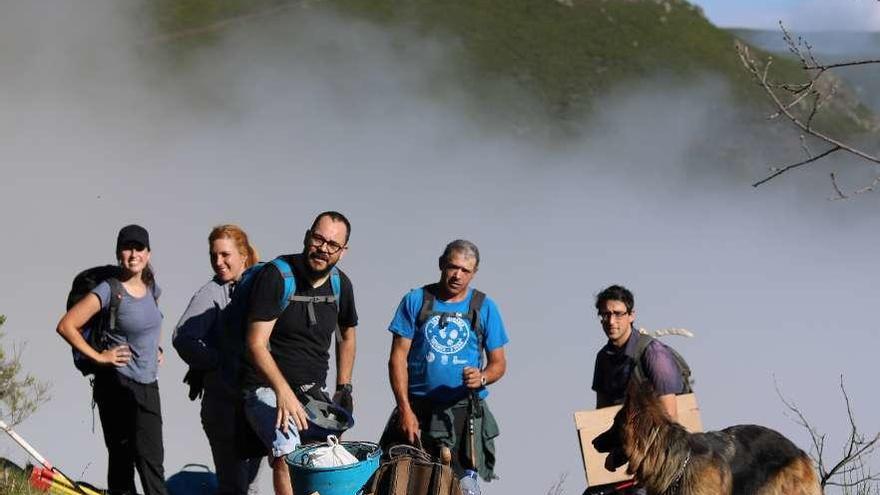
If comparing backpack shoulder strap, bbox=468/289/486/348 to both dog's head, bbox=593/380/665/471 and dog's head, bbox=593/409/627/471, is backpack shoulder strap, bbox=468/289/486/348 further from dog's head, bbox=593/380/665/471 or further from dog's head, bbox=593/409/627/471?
dog's head, bbox=593/380/665/471

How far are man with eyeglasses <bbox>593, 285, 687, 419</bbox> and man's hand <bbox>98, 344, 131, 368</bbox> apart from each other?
2.17m

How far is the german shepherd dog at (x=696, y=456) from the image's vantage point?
443 cm

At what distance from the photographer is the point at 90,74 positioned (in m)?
60.7

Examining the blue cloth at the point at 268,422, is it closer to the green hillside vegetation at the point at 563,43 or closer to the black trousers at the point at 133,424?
the black trousers at the point at 133,424

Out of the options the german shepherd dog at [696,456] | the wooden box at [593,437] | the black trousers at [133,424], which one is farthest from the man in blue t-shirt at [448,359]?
the black trousers at [133,424]

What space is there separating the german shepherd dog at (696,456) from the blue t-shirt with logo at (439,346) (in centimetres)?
101

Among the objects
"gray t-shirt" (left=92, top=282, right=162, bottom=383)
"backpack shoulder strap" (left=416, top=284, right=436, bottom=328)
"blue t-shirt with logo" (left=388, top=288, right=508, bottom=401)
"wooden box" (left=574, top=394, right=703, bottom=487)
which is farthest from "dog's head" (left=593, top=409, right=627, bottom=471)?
"gray t-shirt" (left=92, top=282, right=162, bottom=383)

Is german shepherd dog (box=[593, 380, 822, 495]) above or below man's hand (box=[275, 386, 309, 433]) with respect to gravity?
below

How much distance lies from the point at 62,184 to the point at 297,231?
8493 millimetres

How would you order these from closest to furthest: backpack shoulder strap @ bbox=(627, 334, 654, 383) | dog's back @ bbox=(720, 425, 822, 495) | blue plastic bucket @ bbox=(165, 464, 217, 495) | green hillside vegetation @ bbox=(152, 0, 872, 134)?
dog's back @ bbox=(720, 425, 822, 495)
backpack shoulder strap @ bbox=(627, 334, 654, 383)
blue plastic bucket @ bbox=(165, 464, 217, 495)
green hillside vegetation @ bbox=(152, 0, 872, 134)

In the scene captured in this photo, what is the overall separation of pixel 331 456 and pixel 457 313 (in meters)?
1.06

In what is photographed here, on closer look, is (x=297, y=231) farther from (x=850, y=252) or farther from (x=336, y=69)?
(x=336, y=69)

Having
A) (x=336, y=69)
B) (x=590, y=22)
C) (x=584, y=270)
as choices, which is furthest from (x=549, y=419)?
(x=590, y=22)

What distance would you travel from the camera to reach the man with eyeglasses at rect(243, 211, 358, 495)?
482 cm
